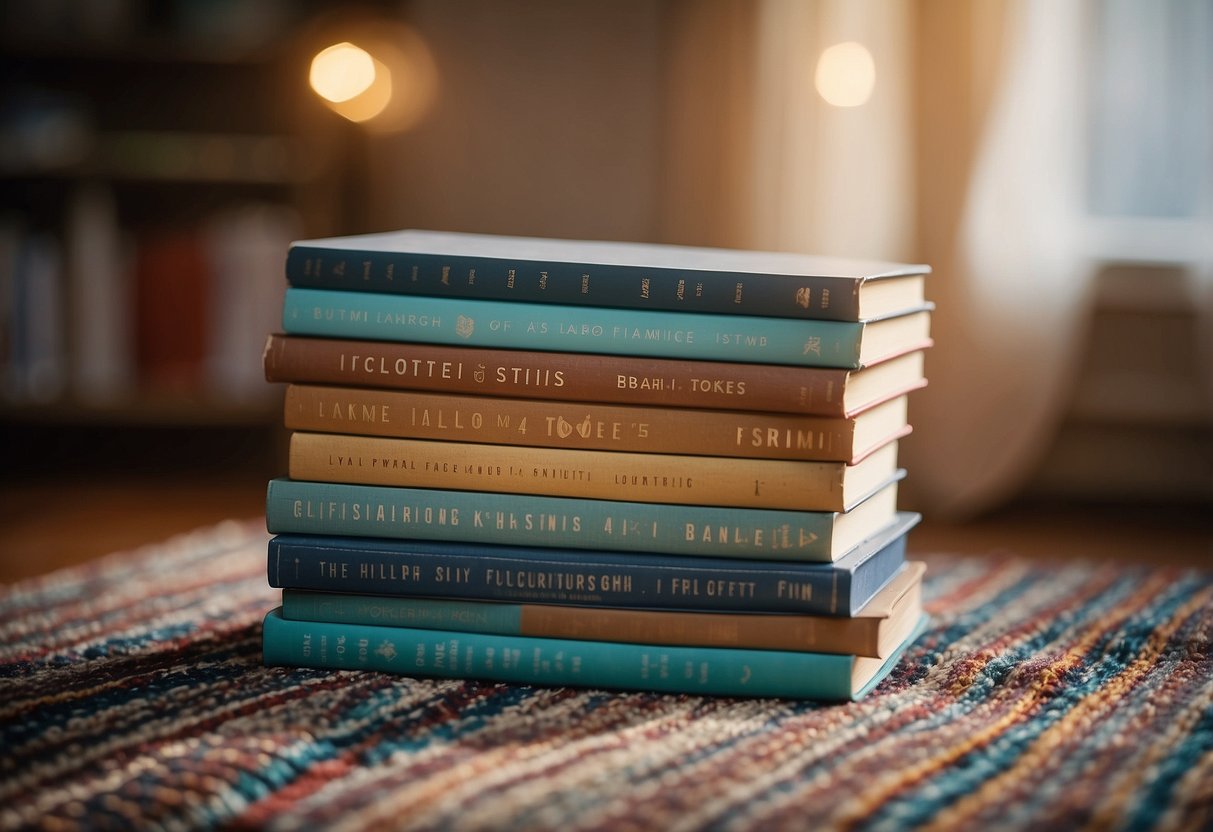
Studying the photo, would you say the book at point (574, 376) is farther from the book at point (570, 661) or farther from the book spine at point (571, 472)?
the book at point (570, 661)

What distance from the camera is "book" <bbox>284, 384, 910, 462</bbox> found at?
0.74 metres

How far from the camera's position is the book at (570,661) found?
2.40 feet

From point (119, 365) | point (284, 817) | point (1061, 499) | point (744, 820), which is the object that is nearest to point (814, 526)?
point (744, 820)

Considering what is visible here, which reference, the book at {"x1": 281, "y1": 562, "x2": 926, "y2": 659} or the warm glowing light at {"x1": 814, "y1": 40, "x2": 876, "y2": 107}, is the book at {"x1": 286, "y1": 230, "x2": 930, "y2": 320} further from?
the warm glowing light at {"x1": 814, "y1": 40, "x2": 876, "y2": 107}

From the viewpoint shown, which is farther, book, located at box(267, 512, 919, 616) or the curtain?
the curtain

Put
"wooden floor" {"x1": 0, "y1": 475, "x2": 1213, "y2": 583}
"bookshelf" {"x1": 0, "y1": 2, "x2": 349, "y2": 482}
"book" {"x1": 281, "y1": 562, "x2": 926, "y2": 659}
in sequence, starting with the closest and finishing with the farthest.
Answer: "book" {"x1": 281, "y1": 562, "x2": 926, "y2": 659}, "wooden floor" {"x1": 0, "y1": 475, "x2": 1213, "y2": 583}, "bookshelf" {"x1": 0, "y1": 2, "x2": 349, "y2": 482}

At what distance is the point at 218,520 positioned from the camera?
1644mm

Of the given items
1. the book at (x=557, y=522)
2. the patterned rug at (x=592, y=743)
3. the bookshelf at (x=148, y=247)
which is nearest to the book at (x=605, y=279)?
the book at (x=557, y=522)

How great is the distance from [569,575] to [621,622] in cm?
4

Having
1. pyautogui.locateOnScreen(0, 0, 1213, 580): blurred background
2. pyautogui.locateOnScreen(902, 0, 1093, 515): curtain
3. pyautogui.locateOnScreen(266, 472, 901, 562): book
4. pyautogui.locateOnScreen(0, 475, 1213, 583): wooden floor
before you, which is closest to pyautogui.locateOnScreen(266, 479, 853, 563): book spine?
pyautogui.locateOnScreen(266, 472, 901, 562): book

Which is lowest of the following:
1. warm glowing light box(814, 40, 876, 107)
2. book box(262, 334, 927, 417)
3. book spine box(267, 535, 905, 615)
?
book spine box(267, 535, 905, 615)

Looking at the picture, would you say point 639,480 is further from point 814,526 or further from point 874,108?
point 874,108

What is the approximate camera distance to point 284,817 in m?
0.56

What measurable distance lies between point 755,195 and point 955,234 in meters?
0.29
